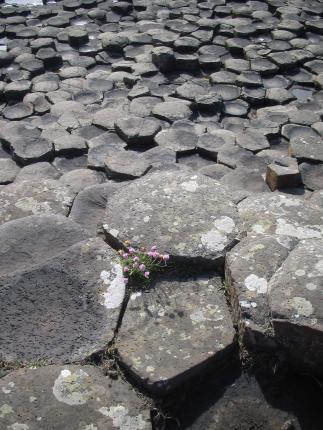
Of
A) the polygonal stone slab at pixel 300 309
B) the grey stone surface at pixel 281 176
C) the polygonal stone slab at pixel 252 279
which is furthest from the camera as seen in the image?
the grey stone surface at pixel 281 176

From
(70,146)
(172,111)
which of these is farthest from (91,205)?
(172,111)

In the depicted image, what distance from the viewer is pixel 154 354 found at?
1.89 meters

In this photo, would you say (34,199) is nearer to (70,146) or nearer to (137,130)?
(70,146)

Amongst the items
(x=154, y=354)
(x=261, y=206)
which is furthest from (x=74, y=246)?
(x=261, y=206)

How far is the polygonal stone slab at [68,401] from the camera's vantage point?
1.70 metres

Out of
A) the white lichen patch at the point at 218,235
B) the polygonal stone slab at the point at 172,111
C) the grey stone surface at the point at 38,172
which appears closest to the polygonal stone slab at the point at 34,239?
the white lichen patch at the point at 218,235

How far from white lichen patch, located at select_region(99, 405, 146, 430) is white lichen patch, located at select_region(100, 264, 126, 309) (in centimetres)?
45

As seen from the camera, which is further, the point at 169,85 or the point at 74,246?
the point at 169,85

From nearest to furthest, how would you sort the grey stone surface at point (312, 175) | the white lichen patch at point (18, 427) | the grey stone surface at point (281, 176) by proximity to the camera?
1. the white lichen patch at point (18, 427)
2. the grey stone surface at point (281, 176)
3. the grey stone surface at point (312, 175)

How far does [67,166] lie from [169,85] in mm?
1479

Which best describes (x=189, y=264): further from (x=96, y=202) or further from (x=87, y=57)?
(x=87, y=57)

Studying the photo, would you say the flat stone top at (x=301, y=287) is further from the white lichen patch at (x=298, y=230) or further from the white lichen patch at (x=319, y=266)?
the white lichen patch at (x=298, y=230)

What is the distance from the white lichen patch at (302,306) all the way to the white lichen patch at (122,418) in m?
0.72

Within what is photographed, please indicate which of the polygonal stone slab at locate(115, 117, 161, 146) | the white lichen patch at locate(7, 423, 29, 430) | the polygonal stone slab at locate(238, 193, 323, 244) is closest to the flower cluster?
the polygonal stone slab at locate(238, 193, 323, 244)
